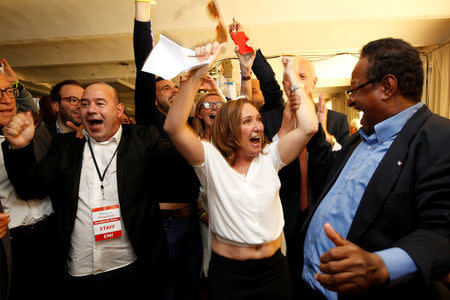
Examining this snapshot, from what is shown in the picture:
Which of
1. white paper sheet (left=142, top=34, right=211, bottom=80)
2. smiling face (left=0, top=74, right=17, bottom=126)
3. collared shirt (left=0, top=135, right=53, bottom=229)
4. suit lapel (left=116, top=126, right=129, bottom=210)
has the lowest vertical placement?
collared shirt (left=0, top=135, right=53, bottom=229)

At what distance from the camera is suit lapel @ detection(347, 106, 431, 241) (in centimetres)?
97

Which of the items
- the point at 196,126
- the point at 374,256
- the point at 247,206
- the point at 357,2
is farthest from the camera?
the point at 357,2

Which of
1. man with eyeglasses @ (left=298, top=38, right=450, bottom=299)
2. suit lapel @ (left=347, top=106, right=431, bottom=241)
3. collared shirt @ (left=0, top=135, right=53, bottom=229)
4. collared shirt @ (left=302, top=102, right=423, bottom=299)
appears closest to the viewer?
man with eyeglasses @ (left=298, top=38, right=450, bottom=299)

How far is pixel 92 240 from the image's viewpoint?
144 centimetres

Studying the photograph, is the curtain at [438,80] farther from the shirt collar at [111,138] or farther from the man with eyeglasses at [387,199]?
the shirt collar at [111,138]

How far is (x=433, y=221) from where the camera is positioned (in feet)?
2.70

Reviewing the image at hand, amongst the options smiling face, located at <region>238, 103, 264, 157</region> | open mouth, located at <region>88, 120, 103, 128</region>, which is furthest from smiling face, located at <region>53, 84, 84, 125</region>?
smiling face, located at <region>238, 103, 264, 157</region>

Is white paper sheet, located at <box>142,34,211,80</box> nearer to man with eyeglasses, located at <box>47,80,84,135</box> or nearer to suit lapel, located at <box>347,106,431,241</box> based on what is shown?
suit lapel, located at <box>347,106,431,241</box>

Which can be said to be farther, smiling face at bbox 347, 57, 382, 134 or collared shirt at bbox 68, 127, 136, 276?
collared shirt at bbox 68, 127, 136, 276

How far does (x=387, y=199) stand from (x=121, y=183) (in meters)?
1.30

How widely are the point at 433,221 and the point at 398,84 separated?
55 centimetres

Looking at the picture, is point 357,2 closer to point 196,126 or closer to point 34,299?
point 196,126

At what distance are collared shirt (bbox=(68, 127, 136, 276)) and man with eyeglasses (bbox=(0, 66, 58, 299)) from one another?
297 mm

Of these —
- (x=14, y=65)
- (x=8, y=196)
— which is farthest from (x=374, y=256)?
(x=14, y=65)
